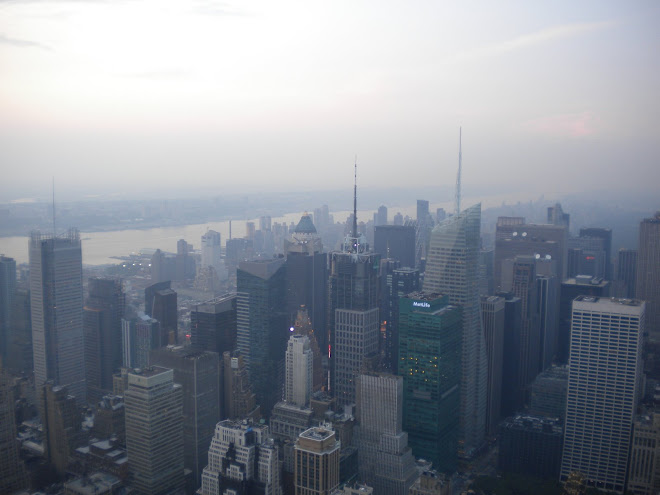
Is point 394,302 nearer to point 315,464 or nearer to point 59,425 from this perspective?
point 315,464

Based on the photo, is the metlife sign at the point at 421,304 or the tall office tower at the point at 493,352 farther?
the tall office tower at the point at 493,352

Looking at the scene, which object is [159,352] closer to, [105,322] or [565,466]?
[105,322]

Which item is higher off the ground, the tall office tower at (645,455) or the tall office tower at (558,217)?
the tall office tower at (558,217)

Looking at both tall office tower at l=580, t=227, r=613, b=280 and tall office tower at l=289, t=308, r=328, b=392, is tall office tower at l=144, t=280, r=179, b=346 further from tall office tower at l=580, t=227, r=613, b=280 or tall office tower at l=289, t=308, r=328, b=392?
tall office tower at l=580, t=227, r=613, b=280

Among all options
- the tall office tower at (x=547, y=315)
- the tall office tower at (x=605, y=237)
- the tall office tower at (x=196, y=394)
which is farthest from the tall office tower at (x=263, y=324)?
the tall office tower at (x=605, y=237)

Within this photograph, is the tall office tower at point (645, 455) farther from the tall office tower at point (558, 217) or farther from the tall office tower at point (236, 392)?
the tall office tower at point (236, 392)

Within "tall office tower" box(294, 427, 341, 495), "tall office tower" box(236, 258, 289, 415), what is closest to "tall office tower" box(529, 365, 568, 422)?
"tall office tower" box(236, 258, 289, 415)
